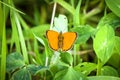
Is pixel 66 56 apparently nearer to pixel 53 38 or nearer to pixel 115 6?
pixel 53 38

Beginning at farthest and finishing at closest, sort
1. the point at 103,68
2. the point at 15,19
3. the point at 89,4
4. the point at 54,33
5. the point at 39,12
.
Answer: the point at 39,12, the point at 89,4, the point at 15,19, the point at 103,68, the point at 54,33

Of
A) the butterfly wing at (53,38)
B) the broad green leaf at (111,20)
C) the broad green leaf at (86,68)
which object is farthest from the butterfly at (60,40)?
the broad green leaf at (111,20)

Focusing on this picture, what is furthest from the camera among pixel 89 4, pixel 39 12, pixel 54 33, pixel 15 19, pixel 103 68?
pixel 39 12

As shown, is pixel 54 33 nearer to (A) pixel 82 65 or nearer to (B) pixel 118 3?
(A) pixel 82 65

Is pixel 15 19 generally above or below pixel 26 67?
above

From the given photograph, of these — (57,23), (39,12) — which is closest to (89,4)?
(39,12)

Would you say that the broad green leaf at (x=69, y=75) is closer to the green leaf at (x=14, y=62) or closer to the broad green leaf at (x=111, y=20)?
the green leaf at (x=14, y=62)

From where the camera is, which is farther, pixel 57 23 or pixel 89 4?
pixel 89 4

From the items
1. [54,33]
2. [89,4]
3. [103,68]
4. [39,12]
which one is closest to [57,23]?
[54,33]
